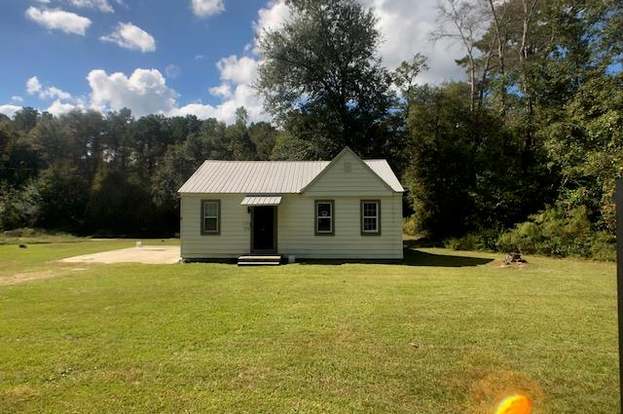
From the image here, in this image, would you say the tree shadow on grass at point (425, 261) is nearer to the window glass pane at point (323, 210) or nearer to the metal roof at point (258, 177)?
the window glass pane at point (323, 210)

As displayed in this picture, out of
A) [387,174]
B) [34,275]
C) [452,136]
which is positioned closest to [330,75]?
[452,136]

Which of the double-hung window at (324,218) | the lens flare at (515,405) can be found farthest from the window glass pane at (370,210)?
the lens flare at (515,405)

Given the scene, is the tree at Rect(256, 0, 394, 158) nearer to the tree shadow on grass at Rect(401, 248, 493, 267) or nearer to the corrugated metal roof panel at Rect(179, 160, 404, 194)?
the corrugated metal roof panel at Rect(179, 160, 404, 194)

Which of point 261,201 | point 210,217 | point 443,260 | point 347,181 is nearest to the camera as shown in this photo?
point 261,201

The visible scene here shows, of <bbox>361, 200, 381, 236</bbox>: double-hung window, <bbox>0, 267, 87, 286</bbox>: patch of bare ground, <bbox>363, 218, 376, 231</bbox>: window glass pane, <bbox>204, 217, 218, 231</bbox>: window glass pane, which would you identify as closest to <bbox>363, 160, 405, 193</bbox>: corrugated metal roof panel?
<bbox>361, 200, 381, 236</bbox>: double-hung window

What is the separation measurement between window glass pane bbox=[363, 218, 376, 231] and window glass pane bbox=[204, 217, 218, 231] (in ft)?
19.4

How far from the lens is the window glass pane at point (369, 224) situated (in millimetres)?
15555

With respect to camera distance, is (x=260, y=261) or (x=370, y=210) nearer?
(x=260, y=261)

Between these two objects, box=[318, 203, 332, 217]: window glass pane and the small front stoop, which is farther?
box=[318, 203, 332, 217]: window glass pane

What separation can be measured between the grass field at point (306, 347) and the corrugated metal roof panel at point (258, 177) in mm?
6495

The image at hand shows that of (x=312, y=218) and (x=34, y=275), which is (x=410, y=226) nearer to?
(x=312, y=218)

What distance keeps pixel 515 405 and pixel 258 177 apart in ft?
47.2

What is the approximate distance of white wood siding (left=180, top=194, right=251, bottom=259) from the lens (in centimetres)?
1558

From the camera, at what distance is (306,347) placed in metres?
5.17
